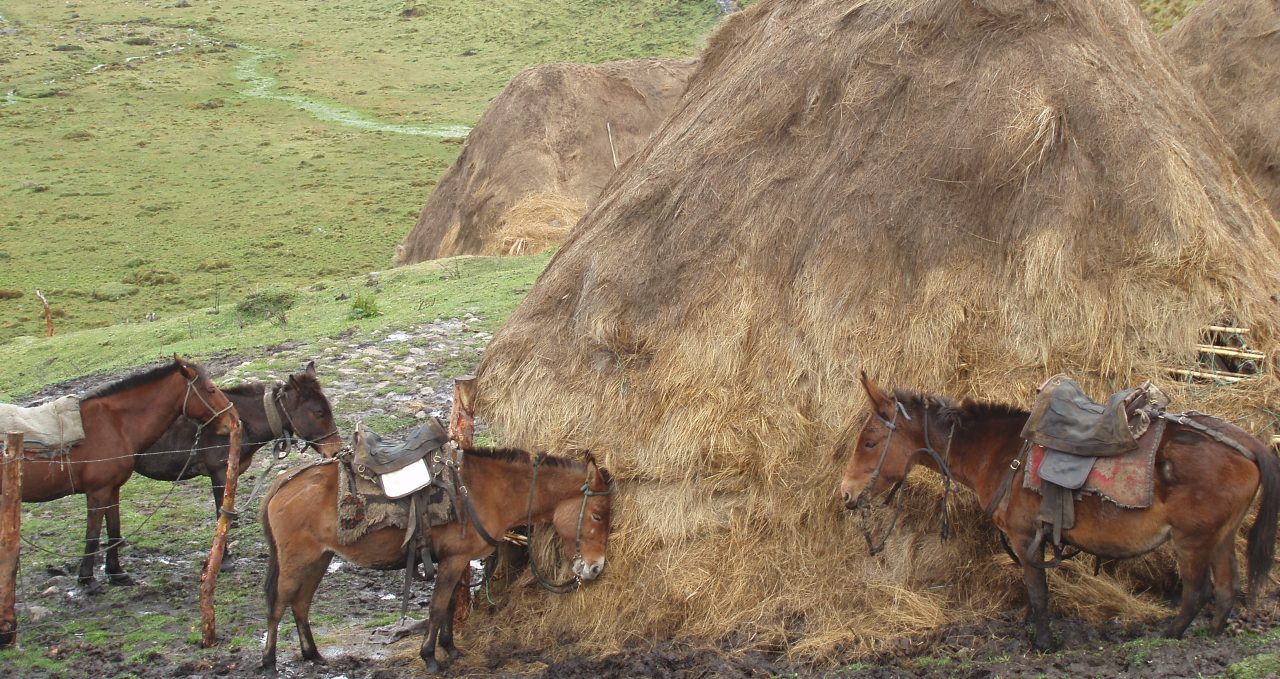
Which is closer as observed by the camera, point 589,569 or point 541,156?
point 589,569

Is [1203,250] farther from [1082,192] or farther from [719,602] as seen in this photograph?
[719,602]

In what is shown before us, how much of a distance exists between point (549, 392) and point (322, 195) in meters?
36.4

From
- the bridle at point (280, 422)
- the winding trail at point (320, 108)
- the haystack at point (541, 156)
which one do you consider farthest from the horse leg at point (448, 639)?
the winding trail at point (320, 108)

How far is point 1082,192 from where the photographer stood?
8570mm

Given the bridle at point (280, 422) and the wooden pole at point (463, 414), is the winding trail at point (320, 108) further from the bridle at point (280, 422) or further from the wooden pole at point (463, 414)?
the wooden pole at point (463, 414)

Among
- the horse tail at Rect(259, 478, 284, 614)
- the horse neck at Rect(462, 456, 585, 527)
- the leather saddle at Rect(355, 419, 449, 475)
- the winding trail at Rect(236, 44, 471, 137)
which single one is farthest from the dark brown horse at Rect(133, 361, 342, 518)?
the winding trail at Rect(236, 44, 471, 137)

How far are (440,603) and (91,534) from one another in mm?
4107

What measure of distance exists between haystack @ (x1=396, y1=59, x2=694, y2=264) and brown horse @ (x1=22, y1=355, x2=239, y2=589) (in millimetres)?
16074

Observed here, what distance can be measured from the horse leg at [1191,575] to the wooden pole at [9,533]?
29.5 feet

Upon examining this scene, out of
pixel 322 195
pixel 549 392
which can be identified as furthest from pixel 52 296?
pixel 549 392

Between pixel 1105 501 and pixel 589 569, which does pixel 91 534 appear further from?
pixel 1105 501

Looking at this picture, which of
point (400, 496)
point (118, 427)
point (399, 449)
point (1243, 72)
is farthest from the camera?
point (1243, 72)

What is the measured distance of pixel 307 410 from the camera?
35.2ft

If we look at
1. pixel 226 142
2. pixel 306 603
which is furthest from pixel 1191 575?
pixel 226 142
